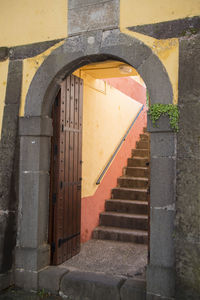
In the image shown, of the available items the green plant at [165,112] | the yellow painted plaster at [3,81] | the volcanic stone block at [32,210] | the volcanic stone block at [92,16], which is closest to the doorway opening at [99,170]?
the volcanic stone block at [32,210]

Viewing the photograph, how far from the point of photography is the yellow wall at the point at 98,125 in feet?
19.4

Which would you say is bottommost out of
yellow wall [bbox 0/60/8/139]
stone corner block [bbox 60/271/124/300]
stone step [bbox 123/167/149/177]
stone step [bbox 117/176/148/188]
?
stone corner block [bbox 60/271/124/300]

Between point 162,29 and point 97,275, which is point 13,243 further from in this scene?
point 162,29

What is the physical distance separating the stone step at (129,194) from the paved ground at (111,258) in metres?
1.19

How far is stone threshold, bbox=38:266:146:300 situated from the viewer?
3.67 m

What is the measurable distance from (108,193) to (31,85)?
10.6ft

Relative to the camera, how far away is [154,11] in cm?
368

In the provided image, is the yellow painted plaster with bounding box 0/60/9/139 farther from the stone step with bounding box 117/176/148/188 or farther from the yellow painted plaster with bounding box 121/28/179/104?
the stone step with bounding box 117/176/148/188

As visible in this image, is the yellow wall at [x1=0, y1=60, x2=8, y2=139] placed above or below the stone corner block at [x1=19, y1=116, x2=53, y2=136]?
above

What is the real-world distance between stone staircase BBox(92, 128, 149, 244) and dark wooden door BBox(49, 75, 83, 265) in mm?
995

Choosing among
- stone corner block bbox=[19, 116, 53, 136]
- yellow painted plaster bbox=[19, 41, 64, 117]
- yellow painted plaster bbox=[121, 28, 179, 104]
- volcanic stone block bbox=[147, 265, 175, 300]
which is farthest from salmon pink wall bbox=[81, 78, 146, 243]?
yellow painted plaster bbox=[121, 28, 179, 104]

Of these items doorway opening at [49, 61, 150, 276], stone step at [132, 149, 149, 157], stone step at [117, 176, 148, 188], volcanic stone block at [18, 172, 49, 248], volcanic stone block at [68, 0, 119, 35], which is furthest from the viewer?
stone step at [132, 149, 149, 157]

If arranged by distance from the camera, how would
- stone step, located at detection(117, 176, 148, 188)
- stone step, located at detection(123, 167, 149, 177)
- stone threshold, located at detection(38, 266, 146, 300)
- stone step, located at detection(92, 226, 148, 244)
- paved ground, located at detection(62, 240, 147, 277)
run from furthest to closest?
stone step, located at detection(123, 167, 149, 177) < stone step, located at detection(117, 176, 148, 188) < stone step, located at detection(92, 226, 148, 244) < paved ground, located at detection(62, 240, 147, 277) < stone threshold, located at detection(38, 266, 146, 300)

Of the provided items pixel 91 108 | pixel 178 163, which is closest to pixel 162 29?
pixel 178 163
